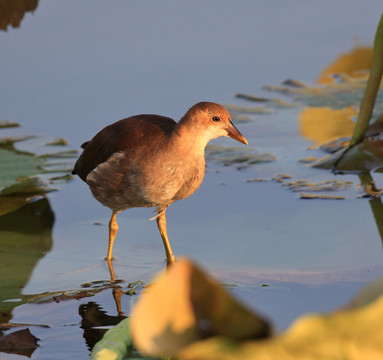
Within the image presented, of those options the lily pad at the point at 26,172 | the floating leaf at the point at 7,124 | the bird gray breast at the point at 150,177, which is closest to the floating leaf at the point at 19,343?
the bird gray breast at the point at 150,177

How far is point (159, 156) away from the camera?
A: 3.72 m

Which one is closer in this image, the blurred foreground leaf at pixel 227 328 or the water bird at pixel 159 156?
the blurred foreground leaf at pixel 227 328

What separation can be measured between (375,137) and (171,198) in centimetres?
188

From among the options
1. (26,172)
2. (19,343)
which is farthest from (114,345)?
(26,172)

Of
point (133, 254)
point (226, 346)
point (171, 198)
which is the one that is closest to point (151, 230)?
point (133, 254)

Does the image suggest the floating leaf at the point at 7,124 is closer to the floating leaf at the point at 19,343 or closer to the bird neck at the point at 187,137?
the bird neck at the point at 187,137

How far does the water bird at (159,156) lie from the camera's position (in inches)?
147

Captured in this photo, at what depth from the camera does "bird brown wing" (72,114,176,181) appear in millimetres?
3816

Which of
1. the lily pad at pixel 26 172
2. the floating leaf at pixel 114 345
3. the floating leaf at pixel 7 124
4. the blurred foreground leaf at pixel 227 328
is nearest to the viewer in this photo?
the blurred foreground leaf at pixel 227 328

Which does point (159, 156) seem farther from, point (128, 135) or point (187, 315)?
point (187, 315)

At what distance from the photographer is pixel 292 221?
443 cm

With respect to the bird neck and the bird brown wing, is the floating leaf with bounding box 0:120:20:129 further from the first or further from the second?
the bird neck

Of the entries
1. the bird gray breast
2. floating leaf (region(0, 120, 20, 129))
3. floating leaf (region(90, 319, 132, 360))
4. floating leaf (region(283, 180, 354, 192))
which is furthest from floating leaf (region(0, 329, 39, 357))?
floating leaf (region(0, 120, 20, 129))

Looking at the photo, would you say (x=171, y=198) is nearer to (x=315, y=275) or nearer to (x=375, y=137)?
(x=315, y=275)
